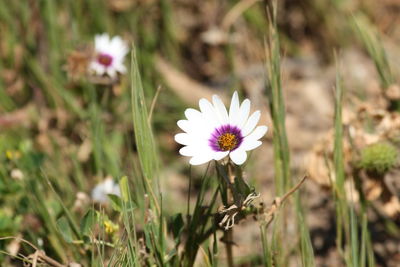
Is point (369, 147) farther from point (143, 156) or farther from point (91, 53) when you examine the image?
point (91, 53)

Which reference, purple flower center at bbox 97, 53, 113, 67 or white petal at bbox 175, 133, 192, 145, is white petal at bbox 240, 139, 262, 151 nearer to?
white petal at bbox 175, 133, 192, 145

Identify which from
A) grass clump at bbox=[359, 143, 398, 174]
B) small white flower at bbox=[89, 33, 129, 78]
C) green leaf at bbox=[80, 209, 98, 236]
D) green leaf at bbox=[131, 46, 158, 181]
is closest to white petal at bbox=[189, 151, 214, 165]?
green leaf at bbox=[131, 46, 158, 181]

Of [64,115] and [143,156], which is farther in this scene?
[64,115]

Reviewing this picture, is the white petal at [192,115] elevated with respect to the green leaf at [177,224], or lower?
elevated

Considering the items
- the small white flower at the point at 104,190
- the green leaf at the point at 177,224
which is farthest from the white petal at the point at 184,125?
the small white flower at the point at 104,190

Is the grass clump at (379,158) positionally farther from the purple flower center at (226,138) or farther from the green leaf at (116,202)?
the green leaf at (116,202)

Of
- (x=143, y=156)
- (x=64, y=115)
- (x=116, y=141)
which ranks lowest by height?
(x=143, y=156)

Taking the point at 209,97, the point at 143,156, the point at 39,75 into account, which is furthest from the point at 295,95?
the point at 143,156
